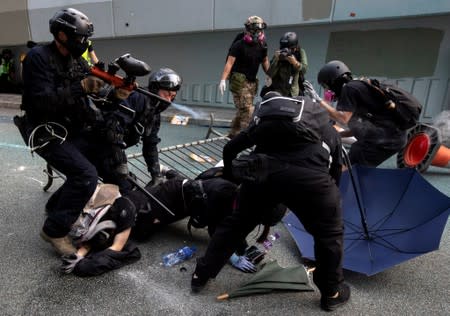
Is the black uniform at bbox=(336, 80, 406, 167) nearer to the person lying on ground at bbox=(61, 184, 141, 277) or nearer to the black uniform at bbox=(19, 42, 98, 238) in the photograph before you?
the person lying on ground at bbox=(61, 184, 141, 277)

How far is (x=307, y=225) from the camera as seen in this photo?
2.20 m

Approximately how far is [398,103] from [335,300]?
1.97 metres

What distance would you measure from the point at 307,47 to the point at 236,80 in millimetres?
3502

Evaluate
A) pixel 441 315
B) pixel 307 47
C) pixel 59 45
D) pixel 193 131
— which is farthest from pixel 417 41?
pixel 59 45

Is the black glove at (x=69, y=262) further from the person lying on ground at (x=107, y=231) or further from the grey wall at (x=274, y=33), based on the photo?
the grey wall at (x=274, y=33)

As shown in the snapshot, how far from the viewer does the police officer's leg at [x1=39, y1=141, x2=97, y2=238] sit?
105 inches

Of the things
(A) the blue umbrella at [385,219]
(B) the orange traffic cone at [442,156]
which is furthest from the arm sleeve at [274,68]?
(A) the blue umbrella at [385,219]

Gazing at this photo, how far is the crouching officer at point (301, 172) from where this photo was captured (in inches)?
81.0

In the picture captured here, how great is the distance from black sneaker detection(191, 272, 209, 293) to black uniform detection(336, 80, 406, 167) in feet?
6.45

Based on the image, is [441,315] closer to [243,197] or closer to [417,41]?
[243,197]

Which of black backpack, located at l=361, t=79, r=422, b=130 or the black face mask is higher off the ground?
the black face mask

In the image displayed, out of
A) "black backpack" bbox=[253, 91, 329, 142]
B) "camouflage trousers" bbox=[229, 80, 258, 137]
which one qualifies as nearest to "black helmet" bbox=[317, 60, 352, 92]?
"black backpack" bbox=[253, 91, 329, 142]

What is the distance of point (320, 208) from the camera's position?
2.10 m

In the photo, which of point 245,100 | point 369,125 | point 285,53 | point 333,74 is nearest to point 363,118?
point 369,125
